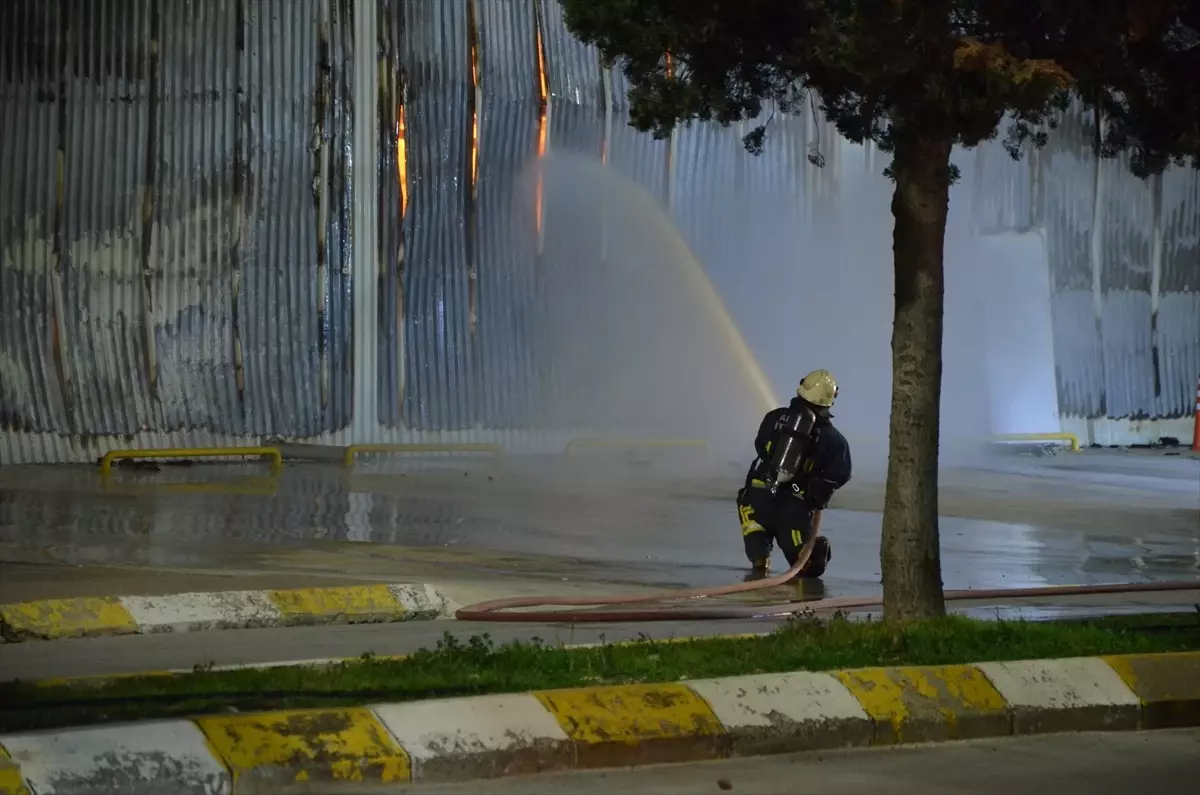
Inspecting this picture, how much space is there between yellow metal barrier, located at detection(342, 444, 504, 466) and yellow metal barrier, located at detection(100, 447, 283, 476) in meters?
0.72

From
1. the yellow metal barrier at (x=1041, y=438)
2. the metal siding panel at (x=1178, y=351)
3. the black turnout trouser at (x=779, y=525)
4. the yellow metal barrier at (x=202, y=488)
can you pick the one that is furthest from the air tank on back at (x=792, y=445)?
the metal siding panel at (x=1178, y=351)

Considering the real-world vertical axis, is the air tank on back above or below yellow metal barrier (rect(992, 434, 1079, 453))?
above

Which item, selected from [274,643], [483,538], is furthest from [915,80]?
[483,538]

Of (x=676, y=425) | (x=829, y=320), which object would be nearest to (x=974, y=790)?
(x=676, y=425)

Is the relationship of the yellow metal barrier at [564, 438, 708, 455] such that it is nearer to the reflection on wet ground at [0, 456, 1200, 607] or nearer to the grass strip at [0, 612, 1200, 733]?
the reflection on wet ground at [0, 456, 1200, 607]

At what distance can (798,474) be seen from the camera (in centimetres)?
1006

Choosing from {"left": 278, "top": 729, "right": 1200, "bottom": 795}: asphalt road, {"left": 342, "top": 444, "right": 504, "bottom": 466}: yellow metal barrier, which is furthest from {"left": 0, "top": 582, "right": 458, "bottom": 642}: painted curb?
A: {"left": 342, "top": 444, "right": 504, "bottom": 466}: yellow metal barrier

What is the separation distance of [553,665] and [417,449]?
1219 centimetres

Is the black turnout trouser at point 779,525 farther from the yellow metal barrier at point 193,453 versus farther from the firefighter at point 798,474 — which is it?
the yellow metal barrier at point 193,453

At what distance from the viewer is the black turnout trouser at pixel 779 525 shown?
10.1 metres

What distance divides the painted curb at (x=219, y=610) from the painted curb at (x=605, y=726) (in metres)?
2.63

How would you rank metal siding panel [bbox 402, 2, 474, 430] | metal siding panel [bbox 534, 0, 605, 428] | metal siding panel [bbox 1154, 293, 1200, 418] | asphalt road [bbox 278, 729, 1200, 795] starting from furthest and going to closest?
metal siding panel [bbox 1154, 293, 1200, 418] < metal siding panel [bbox 534, 0, 605, 428] < metal siding panel [bbox 402, 2, 474, 430] < asphalt road [bbox 278, 729, 1200, 795]

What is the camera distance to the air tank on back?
996cm

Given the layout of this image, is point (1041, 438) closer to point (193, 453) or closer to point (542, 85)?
point (542, 85)
